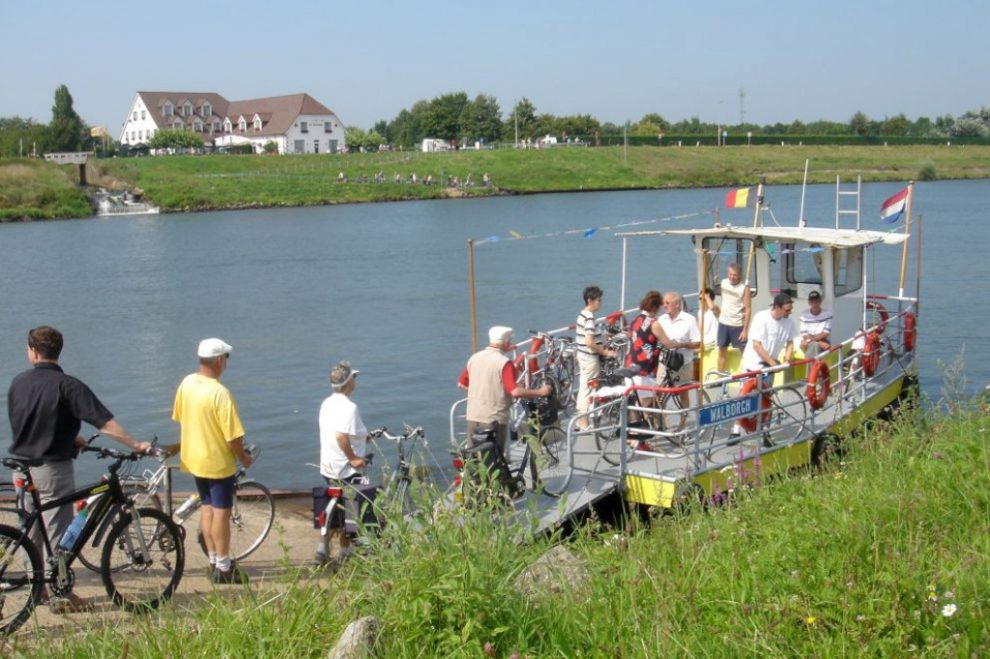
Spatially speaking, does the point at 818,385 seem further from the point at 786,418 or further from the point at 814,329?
the point at 814,329

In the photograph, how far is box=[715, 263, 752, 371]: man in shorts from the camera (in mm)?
13727

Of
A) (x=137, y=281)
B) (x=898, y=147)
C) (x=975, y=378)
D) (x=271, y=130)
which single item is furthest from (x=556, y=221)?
(x=271, y=130)

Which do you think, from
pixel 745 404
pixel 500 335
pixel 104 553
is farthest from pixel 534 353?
pixel 104 553

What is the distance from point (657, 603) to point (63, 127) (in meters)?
135

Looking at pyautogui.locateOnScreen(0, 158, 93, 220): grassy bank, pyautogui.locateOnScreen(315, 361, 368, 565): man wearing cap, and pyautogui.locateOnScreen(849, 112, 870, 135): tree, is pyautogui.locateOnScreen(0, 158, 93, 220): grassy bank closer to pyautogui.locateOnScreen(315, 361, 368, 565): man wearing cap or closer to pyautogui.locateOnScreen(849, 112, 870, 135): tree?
pyautogui.locateOnScreen(315, 361, 368, 565): man wearing cap

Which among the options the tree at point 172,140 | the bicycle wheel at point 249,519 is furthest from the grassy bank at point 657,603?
the tree at point 172,140

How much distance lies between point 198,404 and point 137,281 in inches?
1512

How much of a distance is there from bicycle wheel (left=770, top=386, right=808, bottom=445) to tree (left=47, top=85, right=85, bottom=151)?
126 meters

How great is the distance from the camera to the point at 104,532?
293 inches

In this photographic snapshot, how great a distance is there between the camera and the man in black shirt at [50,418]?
7.26 metres

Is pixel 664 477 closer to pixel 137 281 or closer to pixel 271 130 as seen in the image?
pixel 137 281

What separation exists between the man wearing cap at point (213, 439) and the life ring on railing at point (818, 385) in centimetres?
654

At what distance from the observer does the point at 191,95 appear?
150625mm

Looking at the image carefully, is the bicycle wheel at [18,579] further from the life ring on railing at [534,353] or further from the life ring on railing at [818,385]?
the life ring on railing at [818,385]
